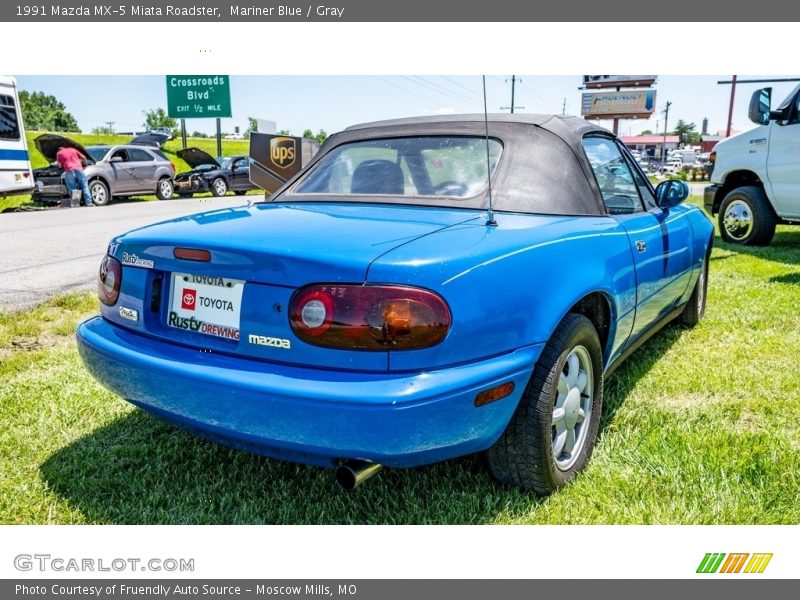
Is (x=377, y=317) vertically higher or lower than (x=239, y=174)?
higher

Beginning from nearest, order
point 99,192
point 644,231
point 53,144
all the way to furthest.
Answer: point 644,231, point 53,144, point 99,192

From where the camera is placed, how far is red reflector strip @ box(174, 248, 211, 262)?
2096mm

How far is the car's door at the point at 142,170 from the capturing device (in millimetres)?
17875

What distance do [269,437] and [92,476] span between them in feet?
3.44

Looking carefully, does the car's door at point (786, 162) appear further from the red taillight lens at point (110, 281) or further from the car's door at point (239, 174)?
the car's door at point (239, 174)

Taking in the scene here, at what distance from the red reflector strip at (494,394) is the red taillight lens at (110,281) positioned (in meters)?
1.42

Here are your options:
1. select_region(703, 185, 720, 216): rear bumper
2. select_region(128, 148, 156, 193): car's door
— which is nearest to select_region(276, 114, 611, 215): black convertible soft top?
select_region(703, 185, 720, 216): rear bumper

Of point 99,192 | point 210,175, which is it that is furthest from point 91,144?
point 99,192

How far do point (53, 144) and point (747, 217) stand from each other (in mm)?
15593

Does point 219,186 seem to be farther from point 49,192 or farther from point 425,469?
point 425,469

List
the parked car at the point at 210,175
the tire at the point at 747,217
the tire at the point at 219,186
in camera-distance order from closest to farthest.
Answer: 1. the tire at the point at 747,217
2. the parked car at the point at 210,175
3. the tire at the point at 219,186

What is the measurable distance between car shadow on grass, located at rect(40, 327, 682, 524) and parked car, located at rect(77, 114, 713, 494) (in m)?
0.20

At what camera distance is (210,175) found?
65.7 feet

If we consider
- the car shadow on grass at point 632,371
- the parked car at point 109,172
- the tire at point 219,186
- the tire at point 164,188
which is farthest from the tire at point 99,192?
the car shadow on grass at point 632,371
